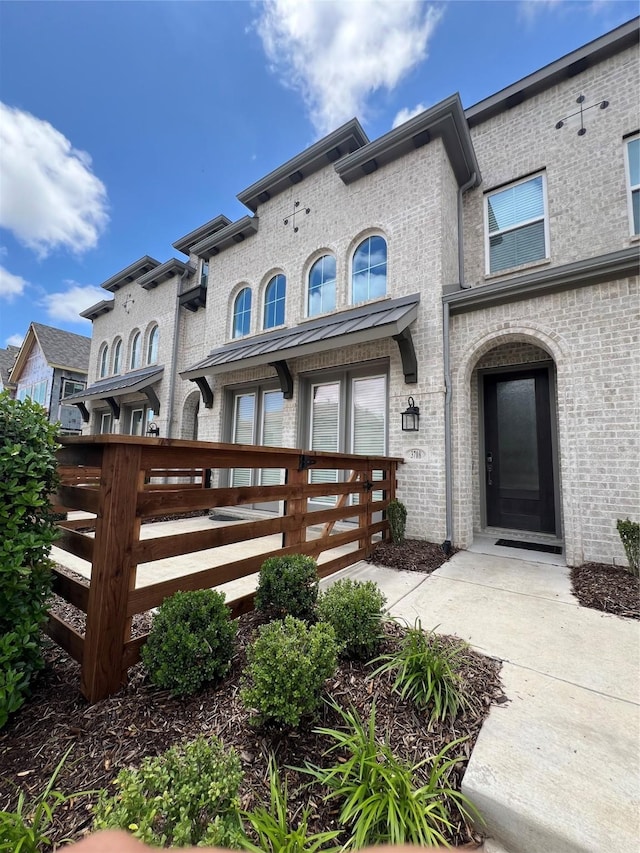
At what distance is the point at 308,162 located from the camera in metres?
7.13

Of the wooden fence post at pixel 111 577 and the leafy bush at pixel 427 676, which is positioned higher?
the wooden fence post at pixel 111 577

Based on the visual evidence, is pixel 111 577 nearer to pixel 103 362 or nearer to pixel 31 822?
pixel 31 822

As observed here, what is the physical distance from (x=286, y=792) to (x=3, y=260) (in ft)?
108

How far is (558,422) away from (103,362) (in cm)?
1472

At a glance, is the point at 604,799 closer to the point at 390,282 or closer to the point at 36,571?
the point at 36,571

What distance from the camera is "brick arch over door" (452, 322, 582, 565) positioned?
4.37 m

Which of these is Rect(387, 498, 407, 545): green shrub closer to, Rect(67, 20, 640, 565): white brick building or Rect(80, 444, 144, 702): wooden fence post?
Rect(67, 20, 640, 565): white brick building

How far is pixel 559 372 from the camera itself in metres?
4.59

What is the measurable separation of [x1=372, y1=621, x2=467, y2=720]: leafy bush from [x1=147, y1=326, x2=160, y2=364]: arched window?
437 inches

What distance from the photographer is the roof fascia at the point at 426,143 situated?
533cm

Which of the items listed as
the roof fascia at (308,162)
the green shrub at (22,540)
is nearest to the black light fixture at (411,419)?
the green shrub at (22,540)

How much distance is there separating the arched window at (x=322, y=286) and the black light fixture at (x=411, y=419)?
2.85m

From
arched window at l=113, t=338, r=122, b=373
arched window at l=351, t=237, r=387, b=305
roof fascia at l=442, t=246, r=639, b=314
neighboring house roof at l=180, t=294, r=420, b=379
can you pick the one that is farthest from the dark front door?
arched window at l=113, t=338, r=122, b=373

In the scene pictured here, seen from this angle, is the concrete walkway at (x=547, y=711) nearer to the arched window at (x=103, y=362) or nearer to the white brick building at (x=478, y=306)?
the white brick building at (x=478, y=306)
